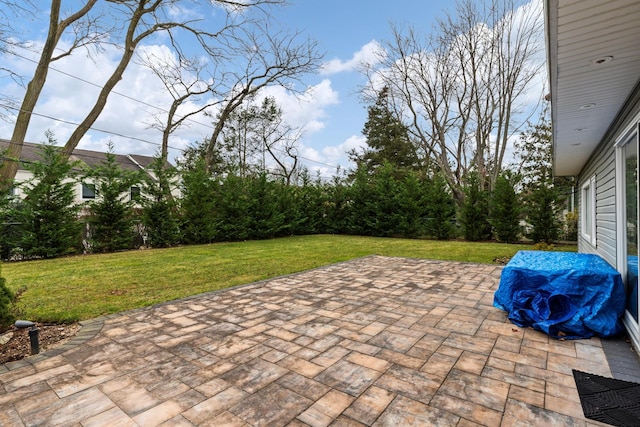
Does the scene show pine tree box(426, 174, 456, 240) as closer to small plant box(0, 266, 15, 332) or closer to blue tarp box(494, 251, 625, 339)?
blue tarp box(494, 251, 625, 339)

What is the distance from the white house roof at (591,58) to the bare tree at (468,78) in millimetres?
8575

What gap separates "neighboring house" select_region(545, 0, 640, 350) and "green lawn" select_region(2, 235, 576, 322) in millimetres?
2882

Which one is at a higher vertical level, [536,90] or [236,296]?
[536,90]

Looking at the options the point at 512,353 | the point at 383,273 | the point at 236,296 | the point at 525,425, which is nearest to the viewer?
the point at 525,425

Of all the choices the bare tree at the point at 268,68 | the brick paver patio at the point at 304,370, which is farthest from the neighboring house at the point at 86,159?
the brick paver patio at the point at 304,370

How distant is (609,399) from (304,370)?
5.78ft

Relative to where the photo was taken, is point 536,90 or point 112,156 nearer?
point 112,156

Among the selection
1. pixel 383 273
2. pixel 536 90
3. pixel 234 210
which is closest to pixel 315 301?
pixel 383 273

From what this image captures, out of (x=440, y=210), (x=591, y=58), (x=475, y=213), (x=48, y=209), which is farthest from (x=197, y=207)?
(x=591, y=58)

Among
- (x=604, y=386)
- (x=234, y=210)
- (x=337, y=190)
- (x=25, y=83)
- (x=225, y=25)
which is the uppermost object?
(x=225, y=25)

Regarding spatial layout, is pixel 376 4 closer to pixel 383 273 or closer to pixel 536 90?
pixel 536 90

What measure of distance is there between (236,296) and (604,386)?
3463mm

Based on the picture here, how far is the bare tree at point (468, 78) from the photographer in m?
10.9

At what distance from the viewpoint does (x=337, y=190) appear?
1291 centimetres
